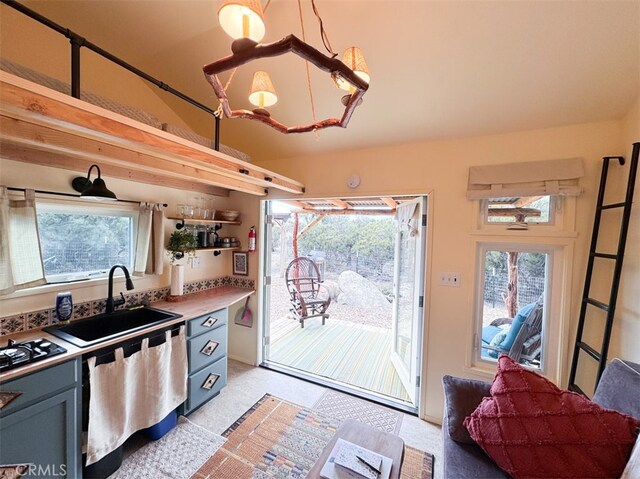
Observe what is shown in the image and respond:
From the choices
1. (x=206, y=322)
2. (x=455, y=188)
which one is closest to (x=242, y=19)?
(x=455, y=188)

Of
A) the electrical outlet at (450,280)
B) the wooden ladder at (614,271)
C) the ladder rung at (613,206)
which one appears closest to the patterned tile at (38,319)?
the electrical outlet at (450,280)

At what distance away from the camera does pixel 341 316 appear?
5102 millimetres

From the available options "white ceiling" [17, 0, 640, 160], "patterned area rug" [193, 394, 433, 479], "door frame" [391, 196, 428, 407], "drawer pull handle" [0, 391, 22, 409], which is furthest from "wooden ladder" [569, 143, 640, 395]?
"drawer pull handle" [0, 391, 22, 409]

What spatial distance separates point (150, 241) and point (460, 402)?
2.65m

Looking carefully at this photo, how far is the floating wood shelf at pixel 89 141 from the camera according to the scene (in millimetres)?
997

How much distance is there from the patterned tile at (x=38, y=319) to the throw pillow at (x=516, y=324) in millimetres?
3498

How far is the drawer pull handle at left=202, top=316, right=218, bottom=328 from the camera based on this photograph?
227cm

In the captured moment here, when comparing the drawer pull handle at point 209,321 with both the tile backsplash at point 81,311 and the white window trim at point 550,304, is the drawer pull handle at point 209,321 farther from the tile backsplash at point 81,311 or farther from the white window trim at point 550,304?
A: the white window trim at point 550,304

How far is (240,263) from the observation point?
10.3 ft

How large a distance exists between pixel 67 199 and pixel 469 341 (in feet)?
10.8

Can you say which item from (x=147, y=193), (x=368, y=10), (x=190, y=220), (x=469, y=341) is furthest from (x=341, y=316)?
(x=368, y=10)

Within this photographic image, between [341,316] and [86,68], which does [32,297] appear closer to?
[86,68]

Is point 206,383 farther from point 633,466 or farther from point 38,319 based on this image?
point 633,466

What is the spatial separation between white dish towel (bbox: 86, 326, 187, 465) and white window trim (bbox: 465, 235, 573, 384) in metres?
2.42
